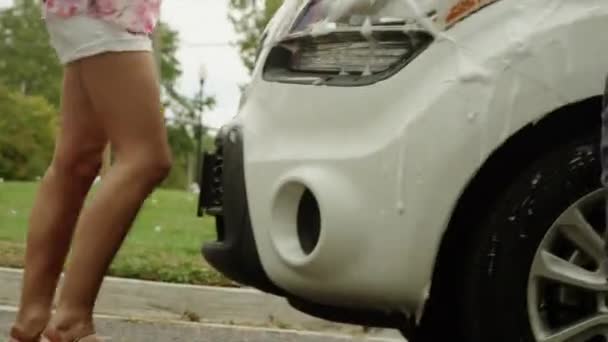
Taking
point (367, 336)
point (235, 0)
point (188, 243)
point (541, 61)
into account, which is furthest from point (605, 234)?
point (235, 0)

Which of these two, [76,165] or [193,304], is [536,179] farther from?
[193,304]

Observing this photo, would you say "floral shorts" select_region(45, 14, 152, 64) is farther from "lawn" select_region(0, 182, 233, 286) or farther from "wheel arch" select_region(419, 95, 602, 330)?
"lawn" select_region(0, 182, 233, 286)

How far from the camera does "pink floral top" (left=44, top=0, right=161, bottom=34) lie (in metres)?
2.87

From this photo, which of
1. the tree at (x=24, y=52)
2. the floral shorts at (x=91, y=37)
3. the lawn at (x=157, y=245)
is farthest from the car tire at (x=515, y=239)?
the tree at (x=24, y=52)

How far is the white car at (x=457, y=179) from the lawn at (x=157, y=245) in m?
2.69

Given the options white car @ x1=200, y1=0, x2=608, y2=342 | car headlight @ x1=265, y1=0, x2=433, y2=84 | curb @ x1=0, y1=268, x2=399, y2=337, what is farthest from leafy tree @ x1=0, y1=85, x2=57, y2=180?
white car @ x1=200, y1=0, x2=608, y2=342

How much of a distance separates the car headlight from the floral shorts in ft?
1.15

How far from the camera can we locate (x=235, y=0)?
8820 millimetres

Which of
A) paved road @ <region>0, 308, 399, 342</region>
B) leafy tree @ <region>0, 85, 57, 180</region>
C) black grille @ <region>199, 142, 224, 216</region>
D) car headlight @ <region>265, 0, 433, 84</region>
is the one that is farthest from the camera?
leafy tree @ <region>0, 85, 57, 180</region>

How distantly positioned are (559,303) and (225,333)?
87.9 inches

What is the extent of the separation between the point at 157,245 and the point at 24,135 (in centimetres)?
4066

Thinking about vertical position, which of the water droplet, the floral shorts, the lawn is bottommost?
the lawn

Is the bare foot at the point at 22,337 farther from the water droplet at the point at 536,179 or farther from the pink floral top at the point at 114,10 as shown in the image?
the water droplet at the point at 536,179

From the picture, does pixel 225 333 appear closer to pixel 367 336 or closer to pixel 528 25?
pixel 367 336
